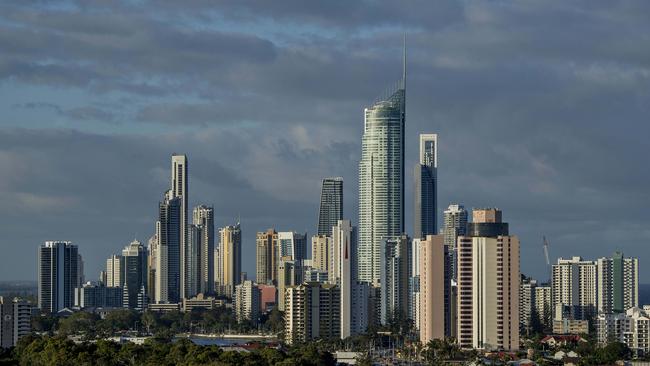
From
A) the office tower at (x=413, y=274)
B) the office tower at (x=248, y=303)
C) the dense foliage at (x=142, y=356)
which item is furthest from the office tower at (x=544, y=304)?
the dense foliage at (x=142, y=356)

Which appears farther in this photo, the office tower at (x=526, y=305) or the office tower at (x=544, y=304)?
the office tower at (x=544, y=304)

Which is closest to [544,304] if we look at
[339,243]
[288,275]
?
[339,243]

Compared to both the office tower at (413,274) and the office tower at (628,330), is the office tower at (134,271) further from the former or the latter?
the office tower at (628,330)

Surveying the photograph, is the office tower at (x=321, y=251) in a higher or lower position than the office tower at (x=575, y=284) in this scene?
higher

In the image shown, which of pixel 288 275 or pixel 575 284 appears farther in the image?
pixel 288 275

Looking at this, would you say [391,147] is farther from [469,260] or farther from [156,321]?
[469,260]

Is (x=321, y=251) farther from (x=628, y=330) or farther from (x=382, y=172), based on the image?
(x=628, y=330)

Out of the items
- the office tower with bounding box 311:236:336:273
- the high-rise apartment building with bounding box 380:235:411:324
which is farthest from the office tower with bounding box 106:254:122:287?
the high-rise apartment building with bounding box 380:235:411:324
